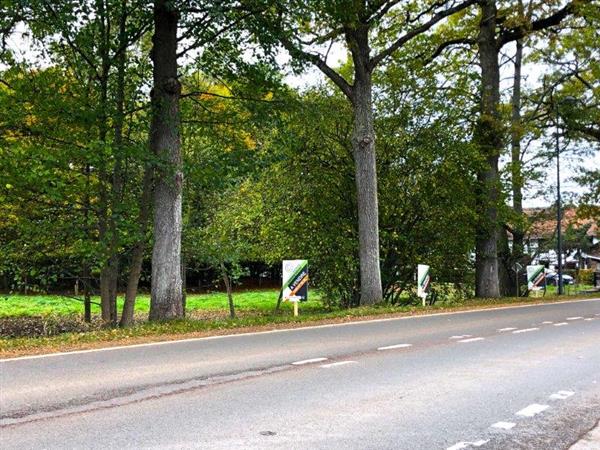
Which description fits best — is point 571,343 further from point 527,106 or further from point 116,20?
point 527,106

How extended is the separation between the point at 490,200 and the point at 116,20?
15518 mm

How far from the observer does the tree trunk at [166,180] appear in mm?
13734

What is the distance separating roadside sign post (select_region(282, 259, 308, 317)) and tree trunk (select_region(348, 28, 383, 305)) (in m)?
3.44

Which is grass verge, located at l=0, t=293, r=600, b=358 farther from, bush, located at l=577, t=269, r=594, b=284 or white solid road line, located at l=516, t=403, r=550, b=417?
bush, located at l=577, t=269, r=594, b=284

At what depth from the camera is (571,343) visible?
35.6 feet

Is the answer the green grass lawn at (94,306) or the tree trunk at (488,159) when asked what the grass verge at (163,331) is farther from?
the tree trunk at (488,159)

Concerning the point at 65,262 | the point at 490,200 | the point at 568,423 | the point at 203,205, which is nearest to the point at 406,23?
the point at 490,200

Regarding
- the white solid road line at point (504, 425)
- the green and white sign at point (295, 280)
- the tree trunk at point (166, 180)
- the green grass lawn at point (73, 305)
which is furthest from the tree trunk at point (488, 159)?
the white solid road line at point (504, 425)

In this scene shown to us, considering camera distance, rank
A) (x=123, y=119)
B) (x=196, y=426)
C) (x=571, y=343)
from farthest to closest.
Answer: (x=123, y=119) → (x=571, y=343) → (x=196, y=426)

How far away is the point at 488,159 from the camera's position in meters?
25.0

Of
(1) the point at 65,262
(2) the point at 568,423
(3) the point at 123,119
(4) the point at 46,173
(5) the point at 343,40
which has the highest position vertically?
(5) the point at 343,40

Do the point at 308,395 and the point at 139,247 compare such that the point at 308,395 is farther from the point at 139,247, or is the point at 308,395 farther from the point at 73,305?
the point at 73,305

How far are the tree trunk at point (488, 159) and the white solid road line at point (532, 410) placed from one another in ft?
60.2

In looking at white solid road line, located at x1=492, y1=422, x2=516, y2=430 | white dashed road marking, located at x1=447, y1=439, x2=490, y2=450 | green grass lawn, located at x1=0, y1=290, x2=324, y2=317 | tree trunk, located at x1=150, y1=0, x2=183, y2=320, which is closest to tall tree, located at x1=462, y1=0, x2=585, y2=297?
green grass lawn, located at x1=0, y1=290, x2=324, y2=317
